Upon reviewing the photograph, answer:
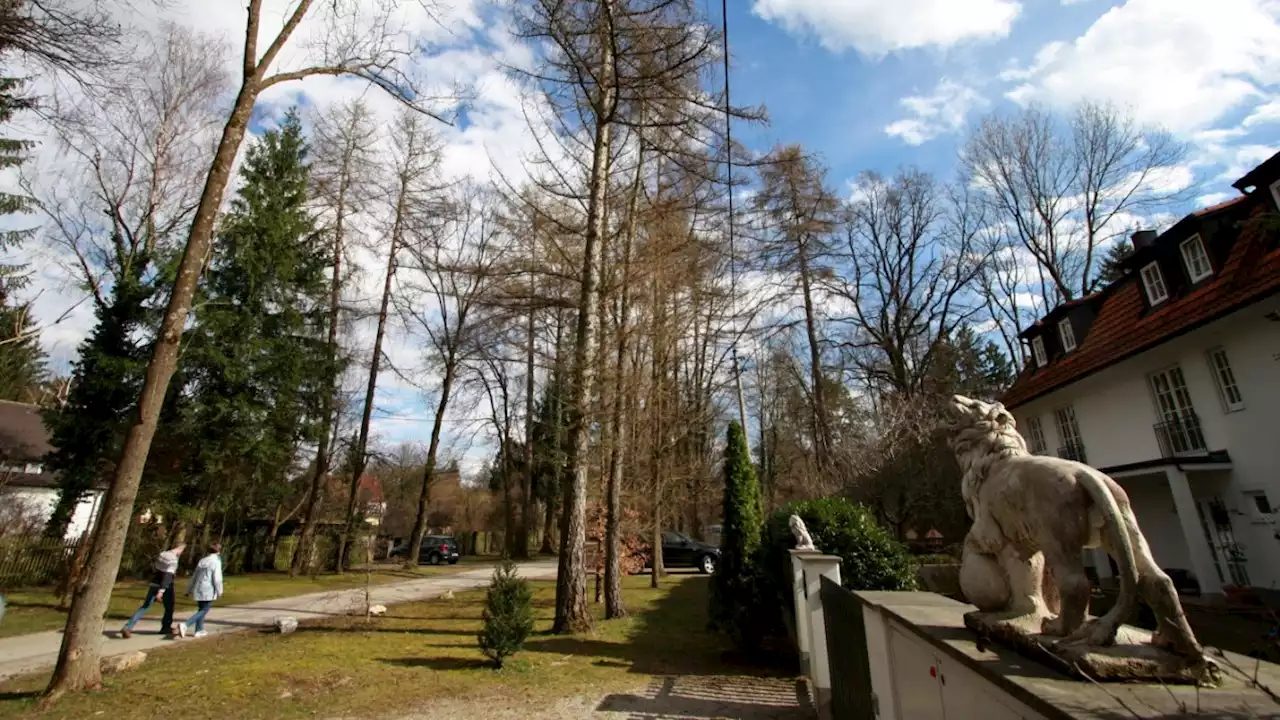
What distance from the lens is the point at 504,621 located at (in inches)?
276

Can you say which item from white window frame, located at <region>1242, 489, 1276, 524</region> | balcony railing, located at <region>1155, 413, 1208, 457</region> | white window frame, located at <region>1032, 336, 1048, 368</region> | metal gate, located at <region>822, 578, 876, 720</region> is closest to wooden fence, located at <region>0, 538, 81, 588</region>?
metal gate, located at <region>822, 578, 876, 720</region>

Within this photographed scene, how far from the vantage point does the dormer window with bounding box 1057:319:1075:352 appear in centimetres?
1631

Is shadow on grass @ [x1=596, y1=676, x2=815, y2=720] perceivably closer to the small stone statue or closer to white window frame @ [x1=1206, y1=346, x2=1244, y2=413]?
the small stone statue

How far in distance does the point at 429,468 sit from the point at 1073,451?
2123 centimetres

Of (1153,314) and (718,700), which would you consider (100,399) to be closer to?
(718,700)

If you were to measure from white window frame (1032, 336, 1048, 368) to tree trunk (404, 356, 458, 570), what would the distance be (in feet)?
68.7

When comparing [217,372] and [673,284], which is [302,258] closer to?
[217,372]

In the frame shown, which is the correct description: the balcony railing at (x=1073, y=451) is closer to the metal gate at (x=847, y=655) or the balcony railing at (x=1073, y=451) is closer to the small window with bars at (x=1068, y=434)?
the small window with bars at (x=1068, y=434)

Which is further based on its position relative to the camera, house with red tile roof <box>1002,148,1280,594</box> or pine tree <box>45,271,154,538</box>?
pine tree <box>45,271,154,538</box>

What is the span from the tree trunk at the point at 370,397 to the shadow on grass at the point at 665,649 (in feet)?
45.7

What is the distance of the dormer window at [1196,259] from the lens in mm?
11555

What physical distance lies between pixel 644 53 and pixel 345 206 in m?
17.7

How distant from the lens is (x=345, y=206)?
2153 cm

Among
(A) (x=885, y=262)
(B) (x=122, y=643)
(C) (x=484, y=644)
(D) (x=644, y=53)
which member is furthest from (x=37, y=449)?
(A) (x=885, y=262)
